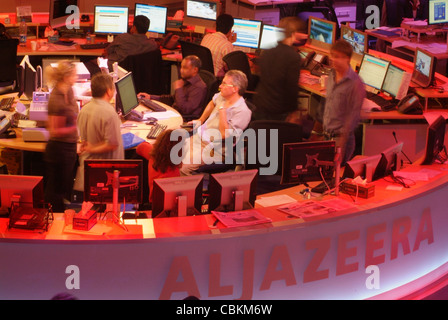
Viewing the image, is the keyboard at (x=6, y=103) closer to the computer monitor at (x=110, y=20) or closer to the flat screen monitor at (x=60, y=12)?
the flat screen monitor at (x=60, y=12)

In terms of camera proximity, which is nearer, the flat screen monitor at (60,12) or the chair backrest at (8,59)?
the chair backrest at (8,59)

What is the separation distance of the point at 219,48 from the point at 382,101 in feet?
7.58

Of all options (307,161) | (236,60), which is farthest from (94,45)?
(307,161)

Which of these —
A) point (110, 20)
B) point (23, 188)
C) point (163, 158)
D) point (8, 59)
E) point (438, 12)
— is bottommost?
point (23, 188)

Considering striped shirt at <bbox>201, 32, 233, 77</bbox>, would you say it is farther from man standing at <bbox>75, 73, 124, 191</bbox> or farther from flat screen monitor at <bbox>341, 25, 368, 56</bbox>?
man standing at <bbox>75, 73, 124, 191</bbox>

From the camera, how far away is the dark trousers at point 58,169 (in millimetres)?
5066

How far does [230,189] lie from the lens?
13.9ft

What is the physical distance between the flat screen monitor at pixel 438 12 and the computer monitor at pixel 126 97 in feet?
16.2

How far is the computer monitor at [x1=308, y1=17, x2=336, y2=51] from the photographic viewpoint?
833cm

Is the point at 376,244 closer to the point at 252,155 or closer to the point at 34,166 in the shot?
the point at 252,155

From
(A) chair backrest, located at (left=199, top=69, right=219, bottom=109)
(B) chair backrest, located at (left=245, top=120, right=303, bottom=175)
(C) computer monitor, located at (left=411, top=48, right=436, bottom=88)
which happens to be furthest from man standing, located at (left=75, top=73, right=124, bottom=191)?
(C) computer monitor, located at (left=411, top=48, right=436, bottom=88)

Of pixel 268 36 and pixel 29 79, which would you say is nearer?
pixel 29 79

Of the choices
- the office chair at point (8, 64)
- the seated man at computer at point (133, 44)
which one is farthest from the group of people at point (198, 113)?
the office chair at point (8, 64)

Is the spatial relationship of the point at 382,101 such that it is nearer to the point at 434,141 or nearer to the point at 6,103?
the point at 434,141
